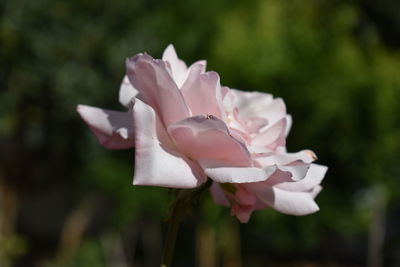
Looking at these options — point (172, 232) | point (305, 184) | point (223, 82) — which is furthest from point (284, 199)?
point (223, 82)

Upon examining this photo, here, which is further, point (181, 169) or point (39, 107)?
point (39, 107)

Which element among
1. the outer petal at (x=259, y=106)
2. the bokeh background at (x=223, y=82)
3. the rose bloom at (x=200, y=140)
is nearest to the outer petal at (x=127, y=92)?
the rose bloom at (x=200, y=140)

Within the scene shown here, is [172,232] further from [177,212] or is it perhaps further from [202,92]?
[202,92]

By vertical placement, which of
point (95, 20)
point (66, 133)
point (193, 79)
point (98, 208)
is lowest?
point (98, 208)

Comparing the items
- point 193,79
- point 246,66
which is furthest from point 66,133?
point 193,79

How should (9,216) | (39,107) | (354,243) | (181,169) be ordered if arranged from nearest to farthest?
(181,169), (39,107), (9,216), (354,243)

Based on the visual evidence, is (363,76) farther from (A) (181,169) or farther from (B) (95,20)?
(A) (181,169)
